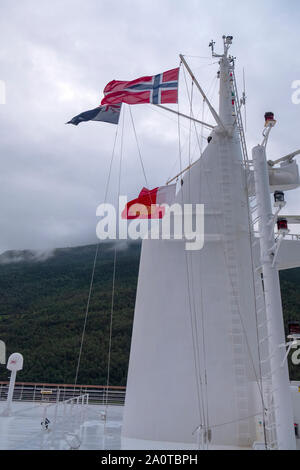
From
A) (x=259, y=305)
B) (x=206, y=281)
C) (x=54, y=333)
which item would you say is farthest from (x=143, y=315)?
(x=54, y=333)

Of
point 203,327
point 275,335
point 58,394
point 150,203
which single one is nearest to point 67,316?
point 58,394

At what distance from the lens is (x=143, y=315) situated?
7625mm

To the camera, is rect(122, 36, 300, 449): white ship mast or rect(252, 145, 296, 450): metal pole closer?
rect(252, 145, 296, 450): metal pole

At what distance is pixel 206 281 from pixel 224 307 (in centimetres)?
58

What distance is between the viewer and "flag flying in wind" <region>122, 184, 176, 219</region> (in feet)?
28.0

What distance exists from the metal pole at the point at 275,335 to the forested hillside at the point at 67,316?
106 feet

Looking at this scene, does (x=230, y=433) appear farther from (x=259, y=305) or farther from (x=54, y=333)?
(x=54, y=333)

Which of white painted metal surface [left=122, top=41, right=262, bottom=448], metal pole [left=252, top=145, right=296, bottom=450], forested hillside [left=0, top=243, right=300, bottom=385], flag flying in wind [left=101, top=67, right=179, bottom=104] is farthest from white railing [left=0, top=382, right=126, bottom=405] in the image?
forested hillside [left=0, top=243, right=300, bottom=385]

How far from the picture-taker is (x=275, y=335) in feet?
16.7

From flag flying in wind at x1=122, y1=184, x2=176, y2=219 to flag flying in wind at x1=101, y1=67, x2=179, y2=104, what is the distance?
1906mm

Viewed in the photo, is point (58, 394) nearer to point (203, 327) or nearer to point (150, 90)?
point (203, 327)

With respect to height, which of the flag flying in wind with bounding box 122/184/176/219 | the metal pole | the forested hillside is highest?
the forested hillside

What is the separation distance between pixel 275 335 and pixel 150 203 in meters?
4.82

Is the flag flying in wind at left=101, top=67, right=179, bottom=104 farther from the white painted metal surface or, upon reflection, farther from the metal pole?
the metal pole
